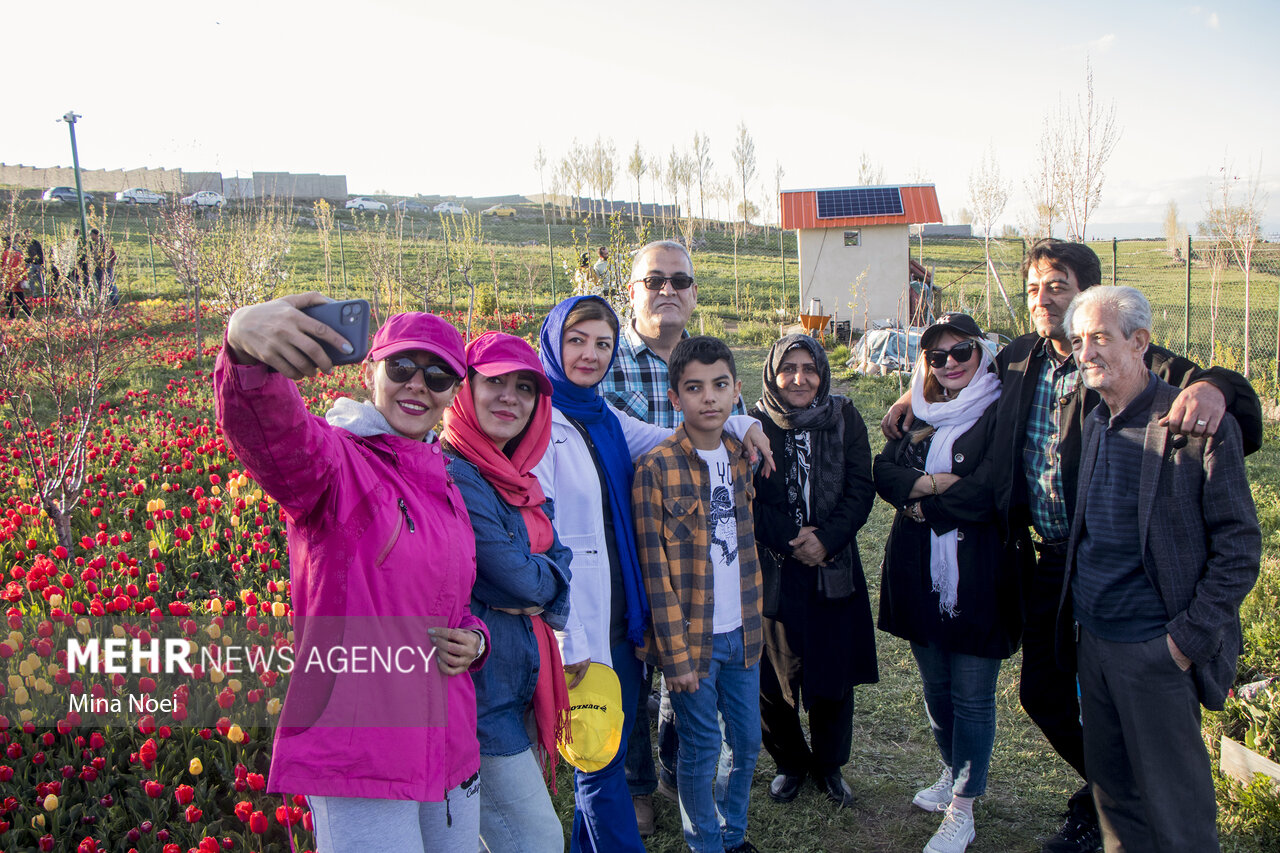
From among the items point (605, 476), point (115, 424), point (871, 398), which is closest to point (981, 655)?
point (605, 476)

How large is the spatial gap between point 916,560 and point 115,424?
23.3 ft

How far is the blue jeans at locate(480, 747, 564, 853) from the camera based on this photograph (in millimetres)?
2006

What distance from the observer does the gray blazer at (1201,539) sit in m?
2.26

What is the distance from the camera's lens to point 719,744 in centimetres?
278

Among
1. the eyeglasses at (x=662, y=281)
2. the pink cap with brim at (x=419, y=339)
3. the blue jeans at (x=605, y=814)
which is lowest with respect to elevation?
the blue jeans at (x=605, y=814)

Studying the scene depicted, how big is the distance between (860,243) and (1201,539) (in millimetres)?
18202

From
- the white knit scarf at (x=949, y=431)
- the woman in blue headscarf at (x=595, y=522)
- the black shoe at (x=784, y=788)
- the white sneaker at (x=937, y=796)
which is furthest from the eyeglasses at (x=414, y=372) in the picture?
the white sneaker at (x=937, y=796)

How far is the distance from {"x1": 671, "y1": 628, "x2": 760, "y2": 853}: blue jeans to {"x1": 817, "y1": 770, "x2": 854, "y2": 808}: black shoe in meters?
0.55

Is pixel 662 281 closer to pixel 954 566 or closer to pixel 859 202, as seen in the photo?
pixel 954 566

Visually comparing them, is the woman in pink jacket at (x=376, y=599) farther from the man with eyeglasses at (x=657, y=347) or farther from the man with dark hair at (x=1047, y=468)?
the man with dark hair at (x=1047, y=468)

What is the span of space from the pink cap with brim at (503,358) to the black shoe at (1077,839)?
2592 mm

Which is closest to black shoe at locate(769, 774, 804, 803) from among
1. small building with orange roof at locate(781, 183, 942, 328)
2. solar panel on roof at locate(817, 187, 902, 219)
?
small building with orange roof at locate(781, 183, 942, 328)

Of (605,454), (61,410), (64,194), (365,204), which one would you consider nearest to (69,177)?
(64,194)

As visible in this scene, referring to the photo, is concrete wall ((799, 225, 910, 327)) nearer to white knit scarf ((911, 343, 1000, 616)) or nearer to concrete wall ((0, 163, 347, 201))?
white knit scarf ((911, 343, 1000, 616))
